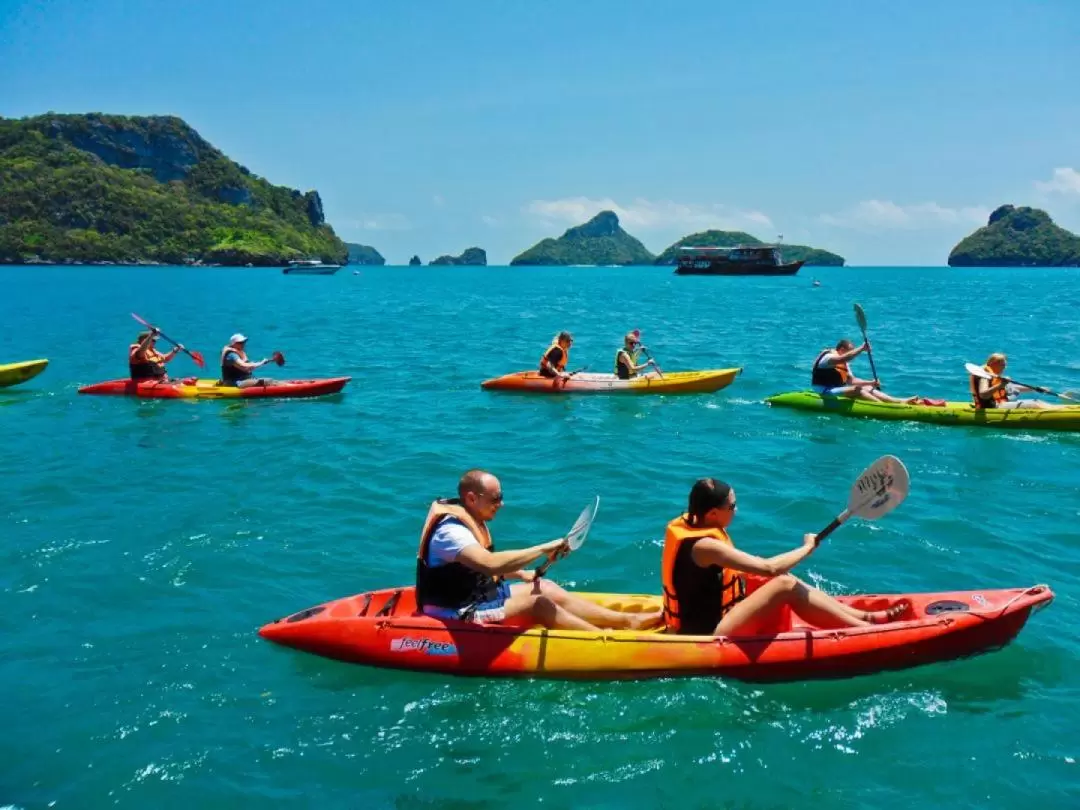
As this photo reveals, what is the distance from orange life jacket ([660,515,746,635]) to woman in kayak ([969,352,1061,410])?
1083 cm

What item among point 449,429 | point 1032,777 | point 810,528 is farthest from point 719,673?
point 449,429

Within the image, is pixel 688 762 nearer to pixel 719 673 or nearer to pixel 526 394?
pixel 719 673

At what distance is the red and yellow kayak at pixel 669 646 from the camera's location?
6.76 meters

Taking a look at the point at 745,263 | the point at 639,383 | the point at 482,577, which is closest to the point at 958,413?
the point at 639,383

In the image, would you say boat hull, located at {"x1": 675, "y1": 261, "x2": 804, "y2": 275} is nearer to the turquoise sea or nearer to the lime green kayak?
the turquoise sea

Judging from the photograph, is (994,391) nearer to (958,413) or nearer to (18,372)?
(958,413)

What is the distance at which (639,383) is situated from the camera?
19.7m

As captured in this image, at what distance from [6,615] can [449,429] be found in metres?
9.34

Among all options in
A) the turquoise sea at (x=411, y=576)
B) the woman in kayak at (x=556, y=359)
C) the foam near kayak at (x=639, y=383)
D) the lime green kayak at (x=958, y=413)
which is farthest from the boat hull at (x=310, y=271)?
the lime green kayak at (x=958, y=413)

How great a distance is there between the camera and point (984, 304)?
198ft

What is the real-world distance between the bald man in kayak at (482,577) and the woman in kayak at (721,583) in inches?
20.1

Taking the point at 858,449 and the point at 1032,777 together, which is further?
the point at 858,449

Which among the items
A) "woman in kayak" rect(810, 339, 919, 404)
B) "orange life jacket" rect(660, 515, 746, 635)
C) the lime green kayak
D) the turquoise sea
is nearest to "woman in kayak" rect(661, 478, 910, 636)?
"orange life jacket" rect(660, 515, 746, 635)

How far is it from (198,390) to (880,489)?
51.0 feet
